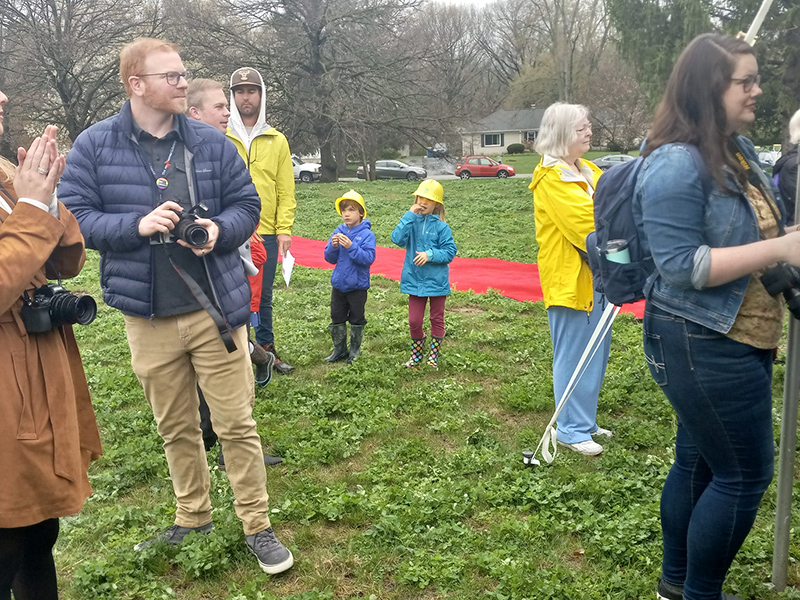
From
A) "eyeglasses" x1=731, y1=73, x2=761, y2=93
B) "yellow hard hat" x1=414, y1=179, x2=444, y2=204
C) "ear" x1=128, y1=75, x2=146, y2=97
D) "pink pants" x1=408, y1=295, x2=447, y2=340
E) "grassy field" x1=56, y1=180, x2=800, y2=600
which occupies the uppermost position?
"ear" x1=128, y1=75, x2=146, y2=97

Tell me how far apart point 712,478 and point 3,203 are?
2719 millimetres

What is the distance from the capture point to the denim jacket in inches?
90.7

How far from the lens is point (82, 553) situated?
355cm

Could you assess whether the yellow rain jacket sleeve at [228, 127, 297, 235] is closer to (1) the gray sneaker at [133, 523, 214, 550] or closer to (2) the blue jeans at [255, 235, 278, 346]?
(2) the blue jeans at [255, 235, 278, 346]

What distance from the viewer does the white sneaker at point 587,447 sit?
14.7 feet

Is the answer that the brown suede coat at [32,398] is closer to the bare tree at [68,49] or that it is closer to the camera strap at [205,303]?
the camera strap at [205,303]

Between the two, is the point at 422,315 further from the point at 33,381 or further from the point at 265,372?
the point at 33,381

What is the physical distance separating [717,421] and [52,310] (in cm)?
226

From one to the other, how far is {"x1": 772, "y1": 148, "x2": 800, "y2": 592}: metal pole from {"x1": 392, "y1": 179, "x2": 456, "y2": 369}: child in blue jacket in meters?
3.54

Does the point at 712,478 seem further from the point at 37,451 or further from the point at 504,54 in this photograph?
the point at 504,54

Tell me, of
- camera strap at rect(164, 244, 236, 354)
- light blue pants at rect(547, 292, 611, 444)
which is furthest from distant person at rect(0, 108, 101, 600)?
light blue pants at rect(547, 292, 611, 444)

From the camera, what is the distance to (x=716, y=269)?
2260 millimetres

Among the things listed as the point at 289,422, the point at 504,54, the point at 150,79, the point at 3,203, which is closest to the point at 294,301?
the point at 289,422

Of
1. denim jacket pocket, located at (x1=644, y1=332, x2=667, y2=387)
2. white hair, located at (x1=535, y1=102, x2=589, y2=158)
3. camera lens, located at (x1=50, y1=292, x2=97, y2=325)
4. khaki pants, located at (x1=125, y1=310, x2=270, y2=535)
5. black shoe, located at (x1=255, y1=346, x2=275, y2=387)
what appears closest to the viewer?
camera lens, located at (x1=50, y1=292, x2=97, y2=325)
